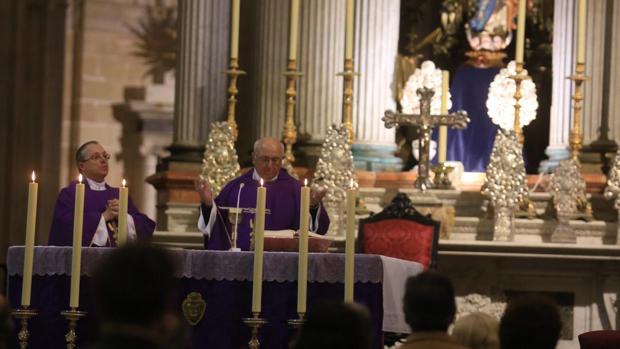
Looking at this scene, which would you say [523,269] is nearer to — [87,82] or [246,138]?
[246,138]

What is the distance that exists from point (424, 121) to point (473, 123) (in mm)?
1370

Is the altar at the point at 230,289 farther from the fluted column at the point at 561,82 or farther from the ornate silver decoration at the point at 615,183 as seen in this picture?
the fluted column at the point at 561,82

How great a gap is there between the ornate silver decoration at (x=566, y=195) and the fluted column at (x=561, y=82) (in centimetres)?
62

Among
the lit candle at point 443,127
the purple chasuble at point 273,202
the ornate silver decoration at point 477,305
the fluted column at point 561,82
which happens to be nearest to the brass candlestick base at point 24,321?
the purple chasuble at point 273,202

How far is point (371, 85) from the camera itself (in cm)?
1210

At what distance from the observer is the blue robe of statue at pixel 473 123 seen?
1256cm

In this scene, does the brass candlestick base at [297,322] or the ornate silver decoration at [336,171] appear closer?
the brass candlestick base at [297,322]

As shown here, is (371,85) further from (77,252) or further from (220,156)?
(77,252)

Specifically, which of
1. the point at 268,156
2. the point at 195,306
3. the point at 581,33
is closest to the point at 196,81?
the point at 581,33

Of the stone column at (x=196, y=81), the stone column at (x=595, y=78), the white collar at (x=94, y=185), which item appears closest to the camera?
the white collar at (x=94, y=185)

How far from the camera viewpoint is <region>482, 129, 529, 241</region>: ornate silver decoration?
36.6 ft

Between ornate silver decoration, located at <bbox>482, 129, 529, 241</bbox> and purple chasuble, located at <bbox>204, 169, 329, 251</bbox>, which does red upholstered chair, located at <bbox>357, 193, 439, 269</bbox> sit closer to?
ornate silver decoration, located at <bbox>482, 129, 529, 241</bbox>

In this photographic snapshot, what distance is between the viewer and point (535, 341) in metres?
4.62

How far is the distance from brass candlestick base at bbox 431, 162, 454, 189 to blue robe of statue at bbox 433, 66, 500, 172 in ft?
2.93
